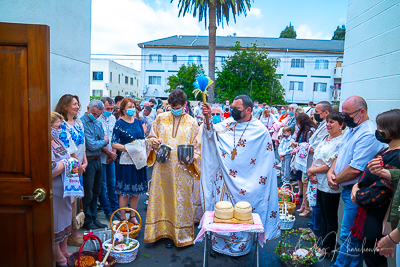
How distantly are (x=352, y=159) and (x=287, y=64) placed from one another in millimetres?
39275

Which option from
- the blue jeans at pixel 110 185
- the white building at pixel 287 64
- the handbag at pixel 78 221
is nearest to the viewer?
the handbag at pixel 78 221

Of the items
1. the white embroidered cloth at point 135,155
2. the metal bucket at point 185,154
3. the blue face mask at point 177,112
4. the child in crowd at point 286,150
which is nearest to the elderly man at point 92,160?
the white embroidered cloth at point 135,155

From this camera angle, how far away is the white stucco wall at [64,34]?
3988mm

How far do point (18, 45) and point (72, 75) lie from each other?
3.19 metres

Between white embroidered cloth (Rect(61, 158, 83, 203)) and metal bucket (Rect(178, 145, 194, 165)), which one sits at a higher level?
metal bucket (Rect(178, 145, 194, 165))

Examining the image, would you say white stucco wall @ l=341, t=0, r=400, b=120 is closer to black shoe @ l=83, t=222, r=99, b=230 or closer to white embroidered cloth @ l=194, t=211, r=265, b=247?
white embroidered cloth @ l=194, t=211, r=265, b=247

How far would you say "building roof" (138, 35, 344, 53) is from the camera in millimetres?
40188

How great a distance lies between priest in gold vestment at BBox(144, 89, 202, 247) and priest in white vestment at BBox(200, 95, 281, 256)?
403mm

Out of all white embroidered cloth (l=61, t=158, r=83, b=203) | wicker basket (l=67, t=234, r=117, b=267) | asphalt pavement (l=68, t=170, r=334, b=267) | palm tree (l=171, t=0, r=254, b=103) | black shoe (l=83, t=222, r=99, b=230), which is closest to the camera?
white embroidered cloth (l=61, t=158, r=83, b=203)

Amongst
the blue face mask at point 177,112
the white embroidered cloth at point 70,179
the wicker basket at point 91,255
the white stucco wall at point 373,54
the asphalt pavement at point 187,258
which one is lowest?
the asphalt pavement at point 187,258

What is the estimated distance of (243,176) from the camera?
3869mm

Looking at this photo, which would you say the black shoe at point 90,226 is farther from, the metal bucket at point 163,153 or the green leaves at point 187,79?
the green leaves at point 187,79

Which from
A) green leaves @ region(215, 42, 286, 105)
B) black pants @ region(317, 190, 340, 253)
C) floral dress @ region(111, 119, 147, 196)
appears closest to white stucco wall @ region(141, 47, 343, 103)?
green leaves @ region(215, 42, 286, 105)

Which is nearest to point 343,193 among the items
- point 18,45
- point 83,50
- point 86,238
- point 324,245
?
point 324,245
